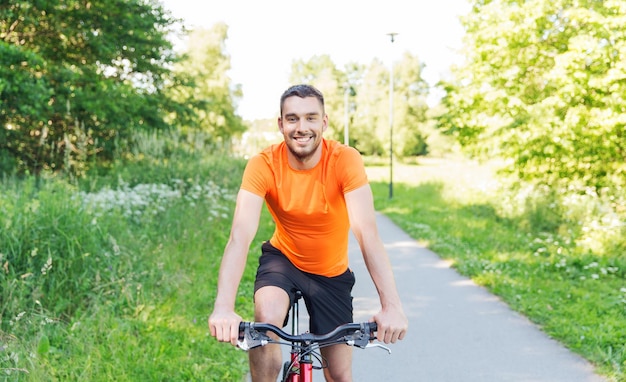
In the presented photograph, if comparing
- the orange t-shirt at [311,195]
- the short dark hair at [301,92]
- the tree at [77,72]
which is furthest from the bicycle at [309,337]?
the tree at [77,72]

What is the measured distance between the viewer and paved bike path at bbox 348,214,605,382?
4625 mm

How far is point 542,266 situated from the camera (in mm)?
8070

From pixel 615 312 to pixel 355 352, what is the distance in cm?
284

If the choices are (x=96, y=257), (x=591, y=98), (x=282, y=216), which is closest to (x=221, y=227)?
(x=96, y=257)

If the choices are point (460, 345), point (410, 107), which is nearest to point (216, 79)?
point (410, 107)

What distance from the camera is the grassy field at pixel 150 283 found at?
14.3 ft

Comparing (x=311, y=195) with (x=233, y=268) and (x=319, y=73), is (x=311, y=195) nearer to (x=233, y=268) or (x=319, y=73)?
(x=233, y=268)

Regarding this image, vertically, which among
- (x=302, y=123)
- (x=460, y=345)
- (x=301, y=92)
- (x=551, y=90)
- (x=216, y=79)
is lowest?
(x=460, y=345)

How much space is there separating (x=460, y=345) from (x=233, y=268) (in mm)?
3400

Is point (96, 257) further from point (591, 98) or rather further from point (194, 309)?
point (591, 98)

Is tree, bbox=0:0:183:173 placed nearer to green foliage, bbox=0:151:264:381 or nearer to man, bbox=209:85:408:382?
green foliage, bbox=0:151:264:381

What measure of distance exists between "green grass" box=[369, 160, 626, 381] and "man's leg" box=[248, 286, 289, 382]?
3.10m

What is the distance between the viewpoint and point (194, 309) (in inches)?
229

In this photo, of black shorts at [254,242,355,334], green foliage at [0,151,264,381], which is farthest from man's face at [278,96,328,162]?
green foliage at [0,151,264,381]
